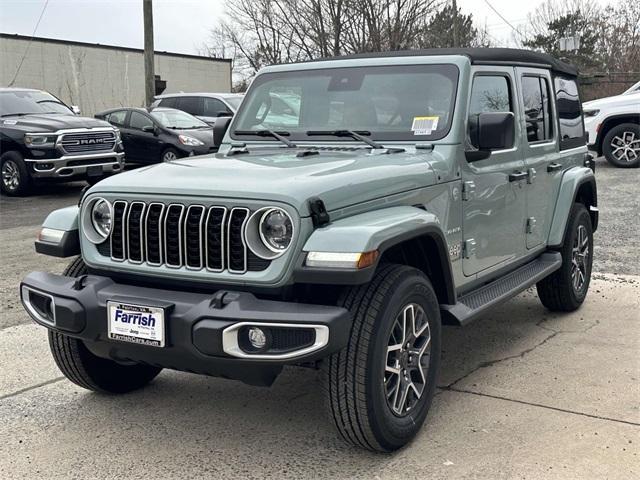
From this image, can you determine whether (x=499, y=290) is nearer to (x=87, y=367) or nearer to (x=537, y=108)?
(x=537, y=108)

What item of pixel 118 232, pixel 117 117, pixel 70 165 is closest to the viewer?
pixel 118 232

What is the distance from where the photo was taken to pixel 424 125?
433 centimetres

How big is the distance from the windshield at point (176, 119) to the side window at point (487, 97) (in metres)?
10.7

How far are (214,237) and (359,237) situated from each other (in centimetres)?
65

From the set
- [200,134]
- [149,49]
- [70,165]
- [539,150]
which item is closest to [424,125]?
[539,150]

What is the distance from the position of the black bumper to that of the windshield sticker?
158cm

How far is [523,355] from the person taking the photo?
4.95m

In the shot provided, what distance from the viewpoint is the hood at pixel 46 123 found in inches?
495

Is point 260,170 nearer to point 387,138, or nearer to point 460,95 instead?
point 387,138

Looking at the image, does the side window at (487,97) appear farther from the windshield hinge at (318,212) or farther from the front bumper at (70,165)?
the front bumper at (70,165)

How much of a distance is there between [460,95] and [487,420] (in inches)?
71.7

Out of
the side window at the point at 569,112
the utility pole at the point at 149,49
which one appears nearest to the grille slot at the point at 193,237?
the side window at the point at 569,112

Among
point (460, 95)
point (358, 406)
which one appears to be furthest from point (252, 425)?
point (460, 95)

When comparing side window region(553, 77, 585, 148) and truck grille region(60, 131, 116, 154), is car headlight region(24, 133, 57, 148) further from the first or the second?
side window region(553, 77, 585, 148)
